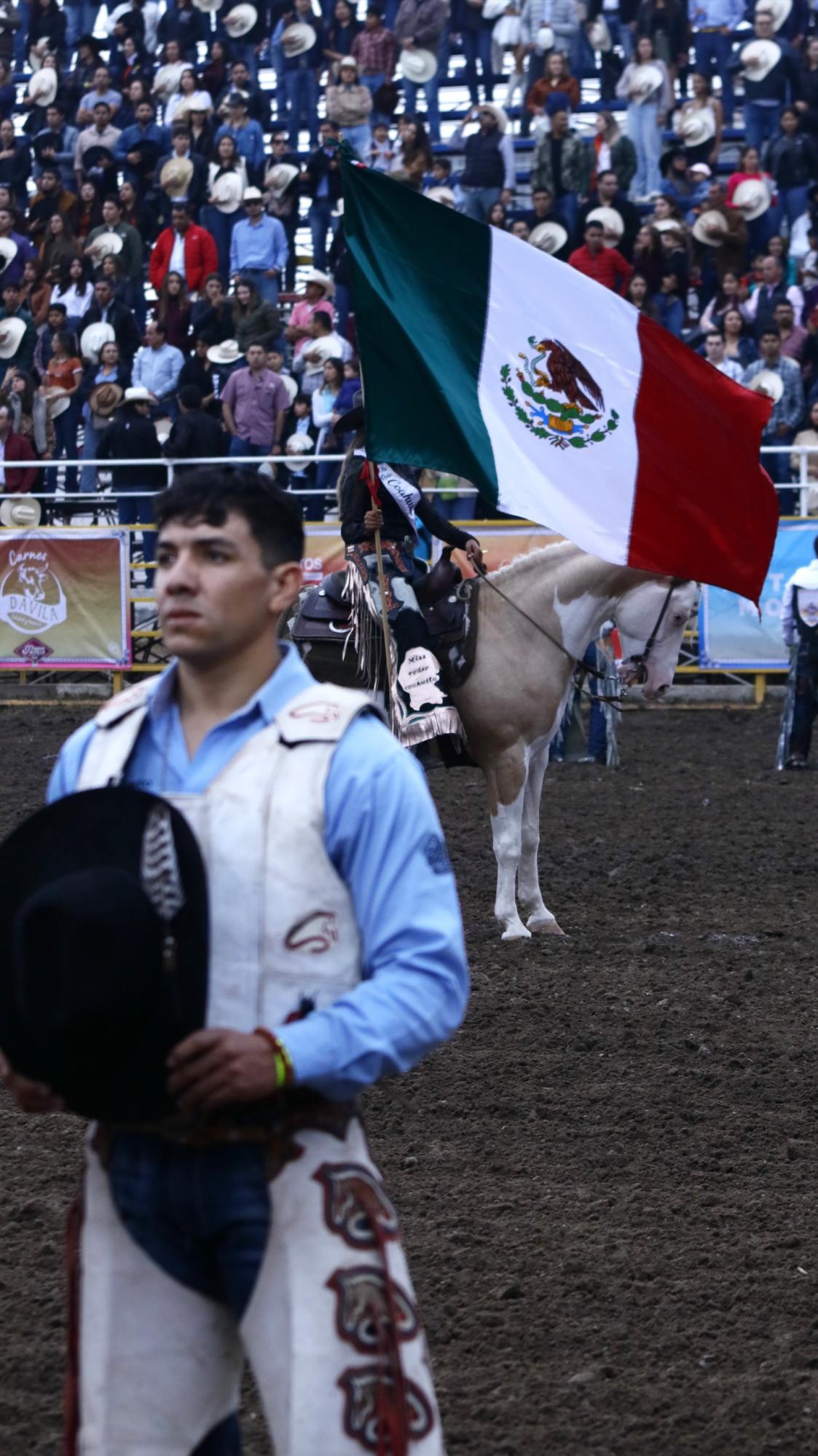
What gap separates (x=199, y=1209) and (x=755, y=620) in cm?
1448

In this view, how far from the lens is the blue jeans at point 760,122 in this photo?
20.4 meters

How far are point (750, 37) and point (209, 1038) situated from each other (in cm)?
2123

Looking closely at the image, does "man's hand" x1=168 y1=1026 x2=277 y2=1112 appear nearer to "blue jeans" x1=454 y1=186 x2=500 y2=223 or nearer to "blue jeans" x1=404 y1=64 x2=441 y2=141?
"blue jeans" x1=454 y1=186 x2=500 y2=223

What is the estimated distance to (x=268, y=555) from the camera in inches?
111

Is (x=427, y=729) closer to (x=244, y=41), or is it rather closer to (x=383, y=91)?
(x=383, y=91)

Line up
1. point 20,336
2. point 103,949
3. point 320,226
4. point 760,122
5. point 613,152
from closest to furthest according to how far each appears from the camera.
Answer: point 103,949 < point 20,336 < point 613,152 < point 760,122 < point 320,226

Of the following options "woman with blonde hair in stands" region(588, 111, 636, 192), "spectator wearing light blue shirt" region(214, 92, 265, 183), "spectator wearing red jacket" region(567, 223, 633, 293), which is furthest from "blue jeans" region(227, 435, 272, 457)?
"spectator wearing light blue shirt" region(214, 92, 265, 183)

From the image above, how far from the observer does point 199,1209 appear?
2.59 meters

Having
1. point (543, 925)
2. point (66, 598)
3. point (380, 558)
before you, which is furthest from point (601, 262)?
point (543, 925)

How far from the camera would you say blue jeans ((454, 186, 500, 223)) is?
1961cm

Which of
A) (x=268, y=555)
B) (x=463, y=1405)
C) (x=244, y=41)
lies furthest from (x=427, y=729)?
(x=244, y=41)

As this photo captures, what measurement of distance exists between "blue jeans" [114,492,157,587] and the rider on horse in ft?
28.9

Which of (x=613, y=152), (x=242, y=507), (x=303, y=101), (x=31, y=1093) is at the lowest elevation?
(x=31, y=1093)

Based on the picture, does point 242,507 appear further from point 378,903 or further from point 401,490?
point 401,490
